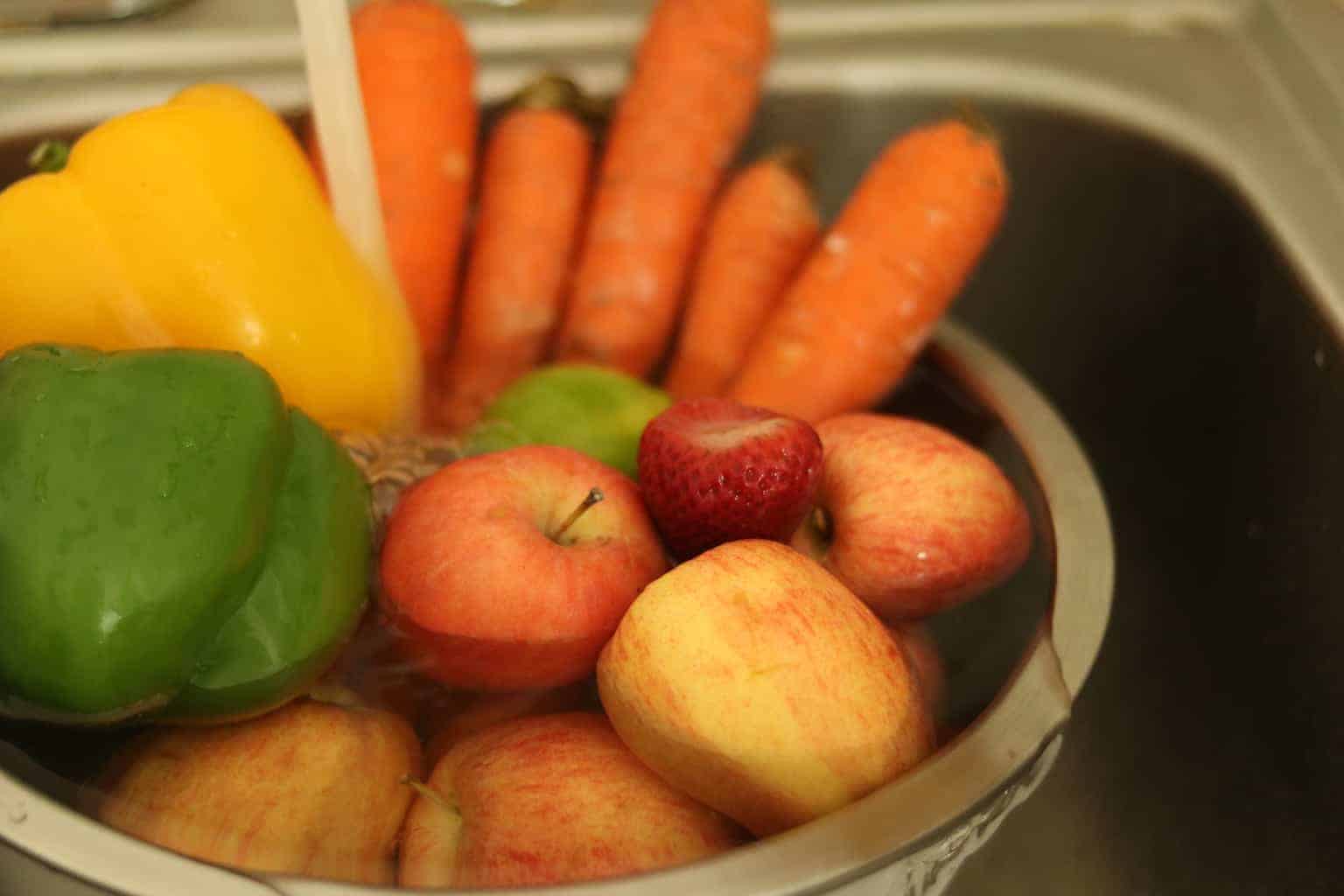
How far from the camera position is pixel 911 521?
54 cm

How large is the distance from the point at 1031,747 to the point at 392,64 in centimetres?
56

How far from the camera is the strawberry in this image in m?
0.50

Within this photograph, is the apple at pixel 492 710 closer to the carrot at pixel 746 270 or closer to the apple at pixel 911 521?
the apple at pixel 911 521

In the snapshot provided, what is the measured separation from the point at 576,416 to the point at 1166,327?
42 centimetres

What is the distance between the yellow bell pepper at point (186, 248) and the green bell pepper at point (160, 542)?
77 millimetres

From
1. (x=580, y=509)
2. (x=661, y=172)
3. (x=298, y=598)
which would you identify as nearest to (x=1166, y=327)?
(x=661, y=172)

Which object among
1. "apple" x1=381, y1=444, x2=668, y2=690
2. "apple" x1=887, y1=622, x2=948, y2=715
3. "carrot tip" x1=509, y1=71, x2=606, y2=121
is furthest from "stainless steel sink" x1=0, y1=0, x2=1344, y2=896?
"apple" x1=381, y1=444, x2=668, y2=690

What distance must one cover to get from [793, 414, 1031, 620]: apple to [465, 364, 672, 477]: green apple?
0.10 metres

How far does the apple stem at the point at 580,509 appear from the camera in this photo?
0.50 m

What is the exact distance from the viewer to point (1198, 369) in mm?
775

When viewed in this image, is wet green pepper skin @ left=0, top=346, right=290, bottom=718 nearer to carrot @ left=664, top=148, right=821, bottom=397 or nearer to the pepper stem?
the pepper stem

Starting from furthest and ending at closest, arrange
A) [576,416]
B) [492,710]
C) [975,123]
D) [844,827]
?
[975,123] → [576,416] → [492,710] → [844,827]

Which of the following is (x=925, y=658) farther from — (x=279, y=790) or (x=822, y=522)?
(x=279, y=790)

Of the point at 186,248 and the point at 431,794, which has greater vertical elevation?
the point at 186,248
